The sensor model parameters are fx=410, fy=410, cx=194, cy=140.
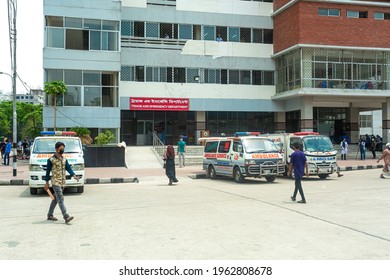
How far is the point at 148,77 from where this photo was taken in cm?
3484

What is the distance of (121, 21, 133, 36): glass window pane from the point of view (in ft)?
114

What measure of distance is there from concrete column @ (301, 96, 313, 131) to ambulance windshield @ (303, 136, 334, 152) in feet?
46.9

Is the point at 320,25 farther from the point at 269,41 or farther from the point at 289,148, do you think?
the point at 289,148

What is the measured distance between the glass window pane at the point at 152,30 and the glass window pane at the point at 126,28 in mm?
1459

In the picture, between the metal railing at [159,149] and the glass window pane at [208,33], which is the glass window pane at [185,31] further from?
the metal railing at [159,149]

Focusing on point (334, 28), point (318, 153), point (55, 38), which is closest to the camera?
point (318, 153)

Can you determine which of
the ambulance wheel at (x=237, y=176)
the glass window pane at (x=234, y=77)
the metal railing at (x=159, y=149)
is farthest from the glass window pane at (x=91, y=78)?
the ambulance wheel at (x=237, y=176)

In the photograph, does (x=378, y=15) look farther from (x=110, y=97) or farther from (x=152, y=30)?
(x=110, y=97)

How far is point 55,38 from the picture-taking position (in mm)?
30969

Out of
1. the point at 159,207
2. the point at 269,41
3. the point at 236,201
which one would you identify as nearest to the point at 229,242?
the point at 159,207

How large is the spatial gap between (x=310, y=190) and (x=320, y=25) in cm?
2211

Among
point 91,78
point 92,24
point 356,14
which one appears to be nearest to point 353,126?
point 356,14

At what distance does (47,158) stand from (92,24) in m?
20.3

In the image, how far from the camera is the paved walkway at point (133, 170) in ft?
61.7
